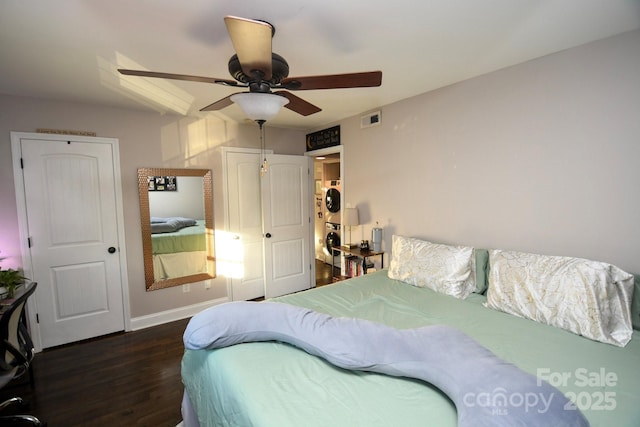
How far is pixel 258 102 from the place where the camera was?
1.44 meters

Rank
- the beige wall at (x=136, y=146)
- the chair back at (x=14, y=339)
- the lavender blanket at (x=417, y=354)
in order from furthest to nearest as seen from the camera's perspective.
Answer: the beige wall at (x=136, y=146), the chair back at (x=14, y=339), the lavender blanket at (x=417, y=354)

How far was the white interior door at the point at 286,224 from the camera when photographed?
13.2 feet

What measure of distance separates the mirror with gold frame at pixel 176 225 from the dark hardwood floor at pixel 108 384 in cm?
74

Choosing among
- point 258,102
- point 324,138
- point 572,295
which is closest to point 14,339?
point 258,102

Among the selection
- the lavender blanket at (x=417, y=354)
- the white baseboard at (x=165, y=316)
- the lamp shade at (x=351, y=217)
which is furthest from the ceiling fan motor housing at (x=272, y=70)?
the white baseboard at (x=165, y=316)

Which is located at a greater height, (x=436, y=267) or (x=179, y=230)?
(x=179, y=230)

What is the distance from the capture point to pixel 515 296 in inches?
73.4

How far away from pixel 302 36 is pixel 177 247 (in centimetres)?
281

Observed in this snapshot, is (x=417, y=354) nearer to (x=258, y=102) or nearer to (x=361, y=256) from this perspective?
(x=258, y=102)

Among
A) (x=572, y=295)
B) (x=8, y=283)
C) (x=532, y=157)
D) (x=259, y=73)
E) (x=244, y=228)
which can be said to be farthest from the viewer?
(x=244, y=228)

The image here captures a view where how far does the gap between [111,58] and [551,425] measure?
2951mm

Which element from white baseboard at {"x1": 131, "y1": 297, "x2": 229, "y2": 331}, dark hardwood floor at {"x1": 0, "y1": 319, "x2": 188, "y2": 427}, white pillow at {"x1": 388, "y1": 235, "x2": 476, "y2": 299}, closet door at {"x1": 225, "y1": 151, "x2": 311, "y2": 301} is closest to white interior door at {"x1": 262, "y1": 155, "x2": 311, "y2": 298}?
closet door at {"x1": 225, "y1": 151, "x2": 311, "y2": 301}

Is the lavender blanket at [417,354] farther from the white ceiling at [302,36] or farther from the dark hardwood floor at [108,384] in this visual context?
the white ceiling at [302,36]

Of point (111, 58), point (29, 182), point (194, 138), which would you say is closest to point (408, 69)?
point (111, 58)
